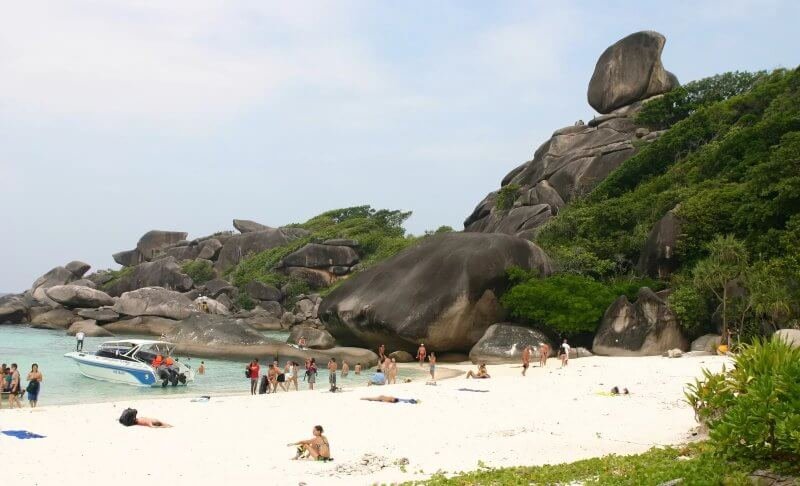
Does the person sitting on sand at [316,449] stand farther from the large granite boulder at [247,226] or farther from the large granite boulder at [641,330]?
the large granite boulder at [247,226]

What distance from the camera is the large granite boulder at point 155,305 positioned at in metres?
44.2

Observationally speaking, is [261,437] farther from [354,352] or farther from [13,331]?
[13,331]

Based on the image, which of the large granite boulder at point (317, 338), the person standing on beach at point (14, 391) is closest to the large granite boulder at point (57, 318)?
the large granite boulder at point (317, 338)

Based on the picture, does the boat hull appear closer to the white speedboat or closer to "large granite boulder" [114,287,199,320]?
the white speedboat

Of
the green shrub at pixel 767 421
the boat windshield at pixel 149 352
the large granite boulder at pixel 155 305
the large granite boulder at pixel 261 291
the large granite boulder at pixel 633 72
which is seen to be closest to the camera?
the green shrub at pixel 767 421

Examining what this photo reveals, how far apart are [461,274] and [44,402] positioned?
49.9 feet

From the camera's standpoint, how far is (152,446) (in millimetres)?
11070

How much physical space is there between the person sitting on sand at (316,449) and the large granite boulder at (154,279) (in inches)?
2034

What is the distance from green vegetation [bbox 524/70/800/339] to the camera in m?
25.6

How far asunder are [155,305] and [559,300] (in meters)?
26.7

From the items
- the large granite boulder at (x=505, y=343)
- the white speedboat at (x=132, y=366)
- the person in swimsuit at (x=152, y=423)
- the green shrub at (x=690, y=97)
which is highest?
the green shrub at (x=690, y=97)

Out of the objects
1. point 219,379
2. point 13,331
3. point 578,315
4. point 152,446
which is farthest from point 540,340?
point 13,331

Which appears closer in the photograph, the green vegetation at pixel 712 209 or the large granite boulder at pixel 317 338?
the green vegetation at pixel 712 209

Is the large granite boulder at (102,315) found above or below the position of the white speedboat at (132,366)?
above
